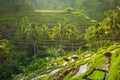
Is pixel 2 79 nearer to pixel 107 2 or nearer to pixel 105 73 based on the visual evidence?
pixel 105 73

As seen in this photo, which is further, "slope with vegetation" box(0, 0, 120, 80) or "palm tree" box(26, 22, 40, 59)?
"palm tree" box(26, 22, 40, 59)

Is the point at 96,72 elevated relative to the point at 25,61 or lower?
elevated

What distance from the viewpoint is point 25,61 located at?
4981 centimetres

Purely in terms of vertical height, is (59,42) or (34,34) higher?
(34,34)

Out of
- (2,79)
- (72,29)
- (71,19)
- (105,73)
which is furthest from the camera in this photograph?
(71,19)

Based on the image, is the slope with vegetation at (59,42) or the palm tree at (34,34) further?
the palm tree at (34,34)

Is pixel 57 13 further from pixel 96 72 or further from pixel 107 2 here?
pixel 96 72

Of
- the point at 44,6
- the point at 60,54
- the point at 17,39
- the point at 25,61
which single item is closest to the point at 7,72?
the point at 25,61

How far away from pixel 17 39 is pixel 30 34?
888 cm

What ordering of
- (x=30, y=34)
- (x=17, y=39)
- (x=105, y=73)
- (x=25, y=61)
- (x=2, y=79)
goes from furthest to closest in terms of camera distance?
(x=17, y=39)
(x=30, y=34)
(x=25, y=61)
(x=2, y=79)
(x=105, y=73)

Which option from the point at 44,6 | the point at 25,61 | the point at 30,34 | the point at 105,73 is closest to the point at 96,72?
the point at 105,73

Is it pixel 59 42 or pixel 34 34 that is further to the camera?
pixel 59 42

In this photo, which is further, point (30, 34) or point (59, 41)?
point (59, 41)

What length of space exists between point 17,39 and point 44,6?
45313 millimetres
